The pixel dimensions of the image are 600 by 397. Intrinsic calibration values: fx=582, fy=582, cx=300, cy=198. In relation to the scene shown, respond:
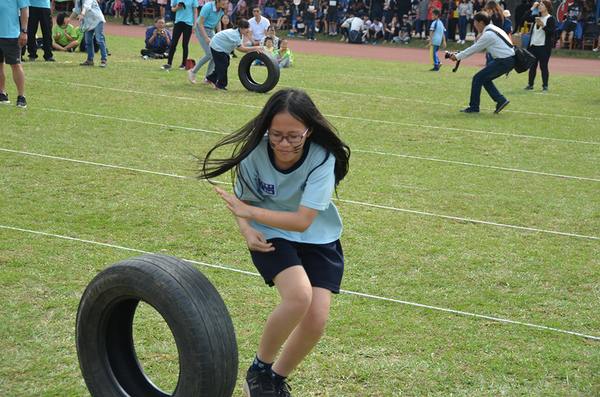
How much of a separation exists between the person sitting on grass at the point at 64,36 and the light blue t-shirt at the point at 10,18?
9.28 metres

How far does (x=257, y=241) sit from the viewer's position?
275 cm

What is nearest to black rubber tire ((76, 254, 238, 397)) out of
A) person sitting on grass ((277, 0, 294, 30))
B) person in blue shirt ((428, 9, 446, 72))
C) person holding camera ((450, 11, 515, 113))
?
person holding camera ((450, 11, 515, 113))

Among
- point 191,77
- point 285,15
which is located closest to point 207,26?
point 191,77

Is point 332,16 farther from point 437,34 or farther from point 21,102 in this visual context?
point 21,102

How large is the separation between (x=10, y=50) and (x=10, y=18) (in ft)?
1.57

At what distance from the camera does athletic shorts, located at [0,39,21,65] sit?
8.94 metres

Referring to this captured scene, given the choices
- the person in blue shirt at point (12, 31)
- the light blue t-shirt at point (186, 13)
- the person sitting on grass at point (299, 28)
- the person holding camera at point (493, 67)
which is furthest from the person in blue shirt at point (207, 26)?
the person sitting on grass at point (299, 28)

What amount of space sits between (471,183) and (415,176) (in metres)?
0.66

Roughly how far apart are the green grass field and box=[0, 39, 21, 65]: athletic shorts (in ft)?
2.69

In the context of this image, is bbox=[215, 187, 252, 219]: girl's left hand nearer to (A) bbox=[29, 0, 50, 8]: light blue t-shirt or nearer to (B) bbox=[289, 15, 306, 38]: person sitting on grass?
(A) bbox=[29, 0, 50, 8]: light blue t-shirt

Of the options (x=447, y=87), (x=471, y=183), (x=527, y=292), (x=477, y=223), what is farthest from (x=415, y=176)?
(x=447, y=87)

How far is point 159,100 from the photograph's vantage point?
11.0 m

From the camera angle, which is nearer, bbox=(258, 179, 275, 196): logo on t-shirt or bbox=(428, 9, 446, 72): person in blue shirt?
bbox=(258, 179, 275, 196): logo on t-shirt

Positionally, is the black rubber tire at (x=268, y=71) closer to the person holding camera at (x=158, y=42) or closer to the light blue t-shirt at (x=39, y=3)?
the light blue t-shirt at (x=39, y=3)
